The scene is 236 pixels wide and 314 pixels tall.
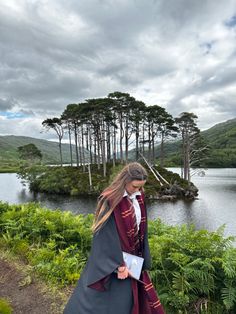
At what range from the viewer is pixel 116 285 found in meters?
3.01

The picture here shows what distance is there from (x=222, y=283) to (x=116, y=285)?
237cm

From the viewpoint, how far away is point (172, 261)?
4.65 meters

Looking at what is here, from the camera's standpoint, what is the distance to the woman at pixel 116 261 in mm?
2959

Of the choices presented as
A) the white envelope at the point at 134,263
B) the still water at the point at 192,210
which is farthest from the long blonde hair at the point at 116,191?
the still water at the point at 192,210

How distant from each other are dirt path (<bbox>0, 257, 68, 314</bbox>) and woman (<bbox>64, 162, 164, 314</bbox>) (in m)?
1.34

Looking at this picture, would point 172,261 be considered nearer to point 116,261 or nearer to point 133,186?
point 116,261

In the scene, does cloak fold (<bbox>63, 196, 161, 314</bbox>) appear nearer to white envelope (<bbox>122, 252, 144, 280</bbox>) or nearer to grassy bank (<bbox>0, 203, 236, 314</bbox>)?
white envelope (<bbox>122, 252, 144, 280</bbox>)

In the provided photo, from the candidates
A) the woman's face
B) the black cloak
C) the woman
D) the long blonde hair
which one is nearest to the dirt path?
the woman

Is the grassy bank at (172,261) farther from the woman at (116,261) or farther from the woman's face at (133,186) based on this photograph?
the woman's face at (133,186)

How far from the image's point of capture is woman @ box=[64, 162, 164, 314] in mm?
2959

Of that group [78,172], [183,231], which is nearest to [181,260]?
[183,231]

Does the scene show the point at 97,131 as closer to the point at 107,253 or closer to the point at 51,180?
the point at 51,180

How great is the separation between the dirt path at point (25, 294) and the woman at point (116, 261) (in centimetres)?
134

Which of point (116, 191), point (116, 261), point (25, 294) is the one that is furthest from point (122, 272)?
point (25, 294)
